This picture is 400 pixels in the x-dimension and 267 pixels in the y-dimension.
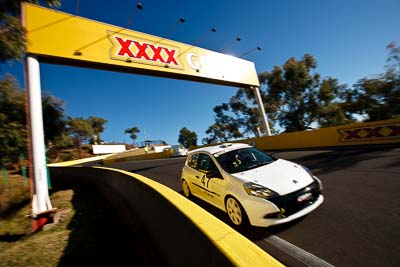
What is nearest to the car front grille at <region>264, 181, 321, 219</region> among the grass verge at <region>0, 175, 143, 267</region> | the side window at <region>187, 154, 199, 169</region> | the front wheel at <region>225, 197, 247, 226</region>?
the front wheel at <region>225, 197, 247, 226</region>

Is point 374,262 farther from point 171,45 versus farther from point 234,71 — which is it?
point 234,71

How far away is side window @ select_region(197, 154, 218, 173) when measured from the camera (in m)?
4.95

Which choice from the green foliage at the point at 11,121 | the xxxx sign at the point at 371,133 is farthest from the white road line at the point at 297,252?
the green foliage at the point at 11,121

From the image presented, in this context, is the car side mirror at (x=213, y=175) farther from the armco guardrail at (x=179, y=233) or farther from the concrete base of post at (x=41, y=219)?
the concrete base of post at (x=41, y=219)

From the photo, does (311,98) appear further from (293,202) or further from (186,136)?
(186,136)

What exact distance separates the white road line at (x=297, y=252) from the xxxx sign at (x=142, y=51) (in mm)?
11163

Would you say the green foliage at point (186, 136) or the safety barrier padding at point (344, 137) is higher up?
the green foliage at point (186, 136)

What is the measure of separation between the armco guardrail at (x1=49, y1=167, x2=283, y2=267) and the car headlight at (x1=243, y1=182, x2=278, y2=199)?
116cm

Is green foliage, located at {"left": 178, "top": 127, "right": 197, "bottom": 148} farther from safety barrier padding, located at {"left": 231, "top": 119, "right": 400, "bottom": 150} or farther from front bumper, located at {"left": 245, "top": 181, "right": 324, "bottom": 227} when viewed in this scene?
front bumper, located at {"left": 245, "top": 181, "right": 324, "bottom": 227}

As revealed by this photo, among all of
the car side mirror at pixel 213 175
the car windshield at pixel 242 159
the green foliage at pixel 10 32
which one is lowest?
the car side mirror at pixel 213 175

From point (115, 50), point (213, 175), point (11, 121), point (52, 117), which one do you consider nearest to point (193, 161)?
point (213, 175)

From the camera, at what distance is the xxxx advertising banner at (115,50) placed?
8852 mm

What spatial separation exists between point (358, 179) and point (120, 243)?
6.00 metres

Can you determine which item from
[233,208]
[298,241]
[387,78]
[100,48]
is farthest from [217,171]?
[387,78]
